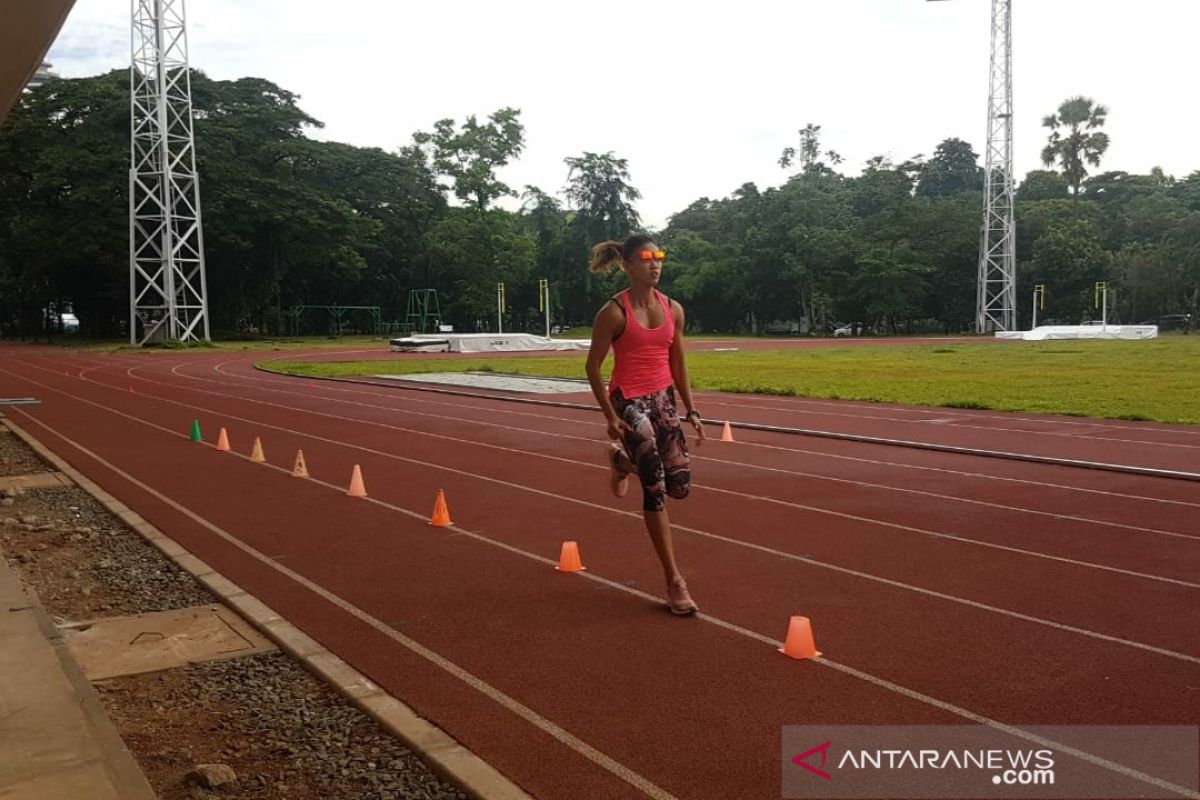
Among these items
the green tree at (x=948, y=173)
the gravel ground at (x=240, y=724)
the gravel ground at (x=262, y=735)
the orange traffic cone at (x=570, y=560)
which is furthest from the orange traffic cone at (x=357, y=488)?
the green tree at (x=948, y=173)

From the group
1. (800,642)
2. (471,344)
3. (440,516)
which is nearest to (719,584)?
(800,642)

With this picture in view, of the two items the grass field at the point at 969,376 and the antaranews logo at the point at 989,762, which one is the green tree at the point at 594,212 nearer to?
the grass field at the point at 969,376

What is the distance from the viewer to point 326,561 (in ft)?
22.1

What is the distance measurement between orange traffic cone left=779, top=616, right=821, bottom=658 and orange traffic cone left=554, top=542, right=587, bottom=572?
1961mm

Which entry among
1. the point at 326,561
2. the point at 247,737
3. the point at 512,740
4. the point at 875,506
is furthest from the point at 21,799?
the point at 875,506

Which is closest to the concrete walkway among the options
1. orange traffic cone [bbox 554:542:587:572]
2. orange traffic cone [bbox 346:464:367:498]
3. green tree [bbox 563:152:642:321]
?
orange traffic cone [bbox 554:542:587:572]

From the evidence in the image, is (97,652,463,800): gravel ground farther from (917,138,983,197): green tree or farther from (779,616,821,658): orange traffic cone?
(917,138,983,197): green tree

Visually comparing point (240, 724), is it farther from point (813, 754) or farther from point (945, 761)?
point (945, 761)

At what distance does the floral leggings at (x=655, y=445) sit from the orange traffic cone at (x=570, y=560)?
116 cm

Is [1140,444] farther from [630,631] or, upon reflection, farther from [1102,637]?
[630,631]

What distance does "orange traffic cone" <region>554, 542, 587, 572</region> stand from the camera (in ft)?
20.8

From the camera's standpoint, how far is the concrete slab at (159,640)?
4820mm

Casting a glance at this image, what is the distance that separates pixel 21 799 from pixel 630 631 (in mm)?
2736

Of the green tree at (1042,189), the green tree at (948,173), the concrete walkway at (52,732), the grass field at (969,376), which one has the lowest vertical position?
the concrete walkway at (52,732)
